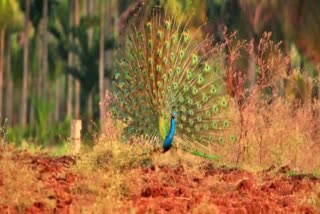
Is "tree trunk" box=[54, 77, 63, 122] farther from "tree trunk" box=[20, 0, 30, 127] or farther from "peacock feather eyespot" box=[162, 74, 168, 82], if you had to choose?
"peacock feather eyespot" box=[162, 74, 168, 82]

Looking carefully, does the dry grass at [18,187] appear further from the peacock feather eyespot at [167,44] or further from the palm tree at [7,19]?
the palm tree at [7,19]

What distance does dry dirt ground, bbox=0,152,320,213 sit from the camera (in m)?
8.59

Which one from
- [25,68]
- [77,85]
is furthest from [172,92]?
[77,85]

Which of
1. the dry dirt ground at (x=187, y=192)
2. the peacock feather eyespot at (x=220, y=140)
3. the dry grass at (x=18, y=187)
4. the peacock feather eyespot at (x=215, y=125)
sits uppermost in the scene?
the peacock feather eyespot at (x=215, y=125)

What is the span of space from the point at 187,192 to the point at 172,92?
18.0 feet

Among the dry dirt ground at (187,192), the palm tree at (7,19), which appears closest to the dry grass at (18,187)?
the dry dirt ground at (187,192)

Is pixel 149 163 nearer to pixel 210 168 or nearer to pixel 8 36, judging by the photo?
pixel 210 168

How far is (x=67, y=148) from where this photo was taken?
1723 centimetres

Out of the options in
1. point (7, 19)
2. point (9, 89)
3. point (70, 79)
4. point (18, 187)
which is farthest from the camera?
point (70, 79)

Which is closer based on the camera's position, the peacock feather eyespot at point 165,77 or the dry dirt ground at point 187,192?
the dry dirt ground at point 187,192

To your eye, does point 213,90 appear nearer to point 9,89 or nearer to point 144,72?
point 144,72

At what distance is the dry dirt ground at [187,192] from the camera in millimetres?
8594

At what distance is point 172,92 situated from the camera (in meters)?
15.3

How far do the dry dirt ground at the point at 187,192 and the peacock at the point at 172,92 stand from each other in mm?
2207
